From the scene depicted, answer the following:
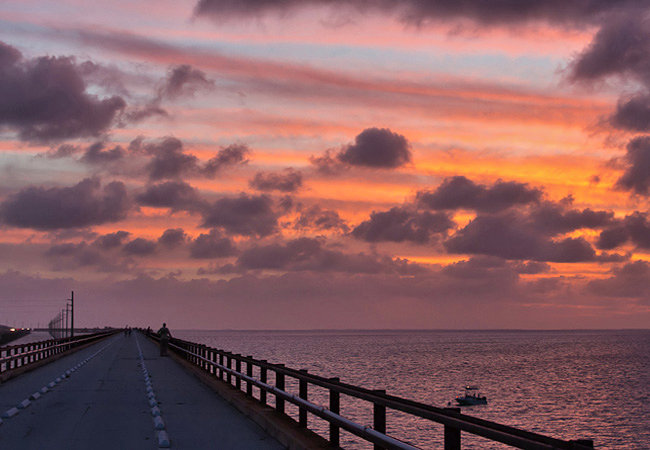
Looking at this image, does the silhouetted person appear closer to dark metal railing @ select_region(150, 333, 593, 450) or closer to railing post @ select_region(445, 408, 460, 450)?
dark metal railing @ select_region(150, 333, 593, 450)

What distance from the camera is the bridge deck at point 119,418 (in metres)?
13.7

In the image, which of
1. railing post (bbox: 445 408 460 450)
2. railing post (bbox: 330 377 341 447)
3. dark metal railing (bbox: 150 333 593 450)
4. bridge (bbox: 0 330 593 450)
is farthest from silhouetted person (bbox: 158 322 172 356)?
railing post (bbox: 445 408 460 450)

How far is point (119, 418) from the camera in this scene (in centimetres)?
1706

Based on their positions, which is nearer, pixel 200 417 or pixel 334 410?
pixel 334 410

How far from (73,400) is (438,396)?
6718 cm

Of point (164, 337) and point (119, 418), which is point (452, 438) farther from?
point (164, 337)

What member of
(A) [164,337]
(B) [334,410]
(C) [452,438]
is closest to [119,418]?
(B) [334,410]

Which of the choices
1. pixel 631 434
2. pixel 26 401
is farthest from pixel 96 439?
pixel 631 434

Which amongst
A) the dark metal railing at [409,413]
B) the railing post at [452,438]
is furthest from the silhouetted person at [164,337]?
the railing post at [452,438]

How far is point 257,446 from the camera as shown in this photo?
1340 centimetres

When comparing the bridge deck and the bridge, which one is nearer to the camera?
the bridge

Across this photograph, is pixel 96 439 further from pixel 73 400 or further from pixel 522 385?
pixel 522 385

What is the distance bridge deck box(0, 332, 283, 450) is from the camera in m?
13.7

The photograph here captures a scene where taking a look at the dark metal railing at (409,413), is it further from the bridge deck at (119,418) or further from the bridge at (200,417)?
the bridge deck at (119,418)
